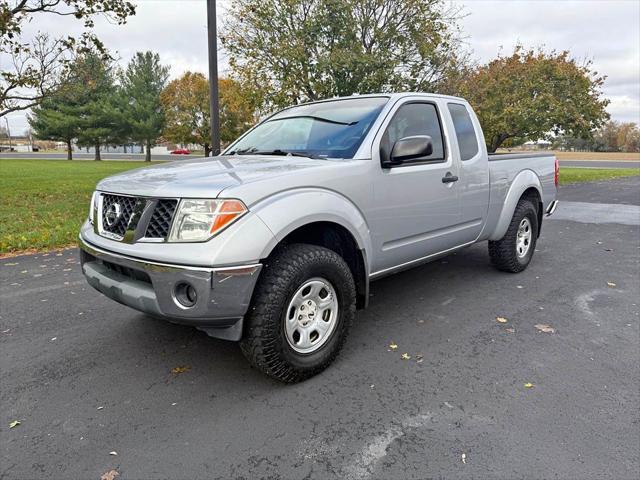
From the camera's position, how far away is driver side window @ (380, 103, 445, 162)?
350 centimetres

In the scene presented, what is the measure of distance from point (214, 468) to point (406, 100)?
3071 millimetres

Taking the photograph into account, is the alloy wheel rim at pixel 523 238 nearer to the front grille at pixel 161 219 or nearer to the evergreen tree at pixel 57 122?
the front grille at pixel 161 219

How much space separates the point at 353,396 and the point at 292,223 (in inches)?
43.8

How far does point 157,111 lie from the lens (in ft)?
143

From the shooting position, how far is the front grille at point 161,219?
99.8 inches

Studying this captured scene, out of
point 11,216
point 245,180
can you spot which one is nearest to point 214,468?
point 245,180

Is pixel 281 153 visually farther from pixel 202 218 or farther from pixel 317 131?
pixel 202 218

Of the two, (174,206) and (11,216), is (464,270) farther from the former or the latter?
(11,216)

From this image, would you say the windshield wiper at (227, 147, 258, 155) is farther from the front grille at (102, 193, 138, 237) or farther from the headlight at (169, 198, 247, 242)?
the headlight at (169, 198, 247, 242)

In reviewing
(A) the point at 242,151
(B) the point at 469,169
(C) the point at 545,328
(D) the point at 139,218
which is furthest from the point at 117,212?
(C) the point at 545,328

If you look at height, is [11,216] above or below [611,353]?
above

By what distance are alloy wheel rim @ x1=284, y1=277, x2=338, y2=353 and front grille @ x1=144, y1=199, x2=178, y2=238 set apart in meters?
0.84

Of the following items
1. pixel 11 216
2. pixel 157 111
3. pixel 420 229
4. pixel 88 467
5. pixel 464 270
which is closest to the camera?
pixel 88 467

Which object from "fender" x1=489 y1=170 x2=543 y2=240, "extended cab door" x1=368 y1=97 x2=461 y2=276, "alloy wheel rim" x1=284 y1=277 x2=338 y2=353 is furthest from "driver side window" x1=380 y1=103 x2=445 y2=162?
"fender" x1=489 y1=170 x2=543 y2=240
